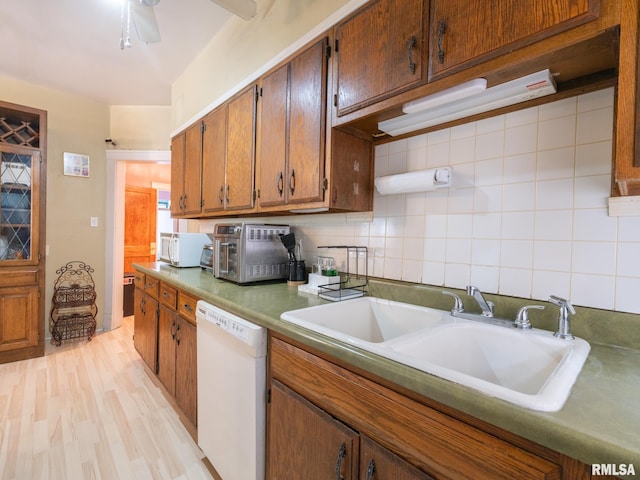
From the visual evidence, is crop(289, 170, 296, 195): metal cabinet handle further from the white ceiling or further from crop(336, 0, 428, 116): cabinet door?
the white ceiling

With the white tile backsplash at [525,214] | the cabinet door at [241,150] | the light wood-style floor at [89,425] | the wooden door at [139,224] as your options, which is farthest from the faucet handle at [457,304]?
the wooden door at [139,224]

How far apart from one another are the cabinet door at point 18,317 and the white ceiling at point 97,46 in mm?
2091

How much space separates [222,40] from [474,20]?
2163mm

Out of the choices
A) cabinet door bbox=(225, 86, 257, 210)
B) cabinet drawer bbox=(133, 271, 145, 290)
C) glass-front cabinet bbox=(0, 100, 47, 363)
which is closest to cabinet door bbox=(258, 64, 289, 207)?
cabinet door bbox=(225, 86, 257, 210)

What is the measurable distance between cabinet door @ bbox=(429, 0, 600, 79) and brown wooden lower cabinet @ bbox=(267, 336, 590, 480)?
100 cm

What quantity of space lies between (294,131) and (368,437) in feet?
4.54

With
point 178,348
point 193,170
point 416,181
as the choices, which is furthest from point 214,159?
point 416,181

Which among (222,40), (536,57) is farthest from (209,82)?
(536,57)

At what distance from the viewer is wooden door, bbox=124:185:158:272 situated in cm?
514

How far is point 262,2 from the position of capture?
204cm

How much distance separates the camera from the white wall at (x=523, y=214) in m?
0.98

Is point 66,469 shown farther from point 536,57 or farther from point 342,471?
point 536,57

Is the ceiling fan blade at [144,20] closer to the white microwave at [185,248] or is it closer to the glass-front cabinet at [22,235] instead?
the white microwave at [185,248]

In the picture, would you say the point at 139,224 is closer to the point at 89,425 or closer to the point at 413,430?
the point at 89,425
